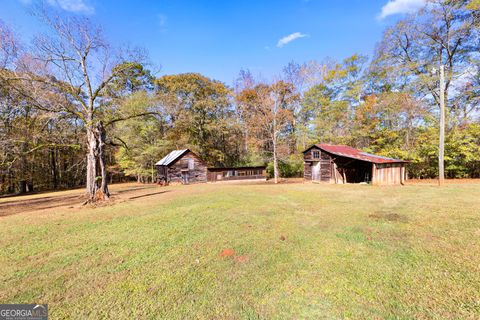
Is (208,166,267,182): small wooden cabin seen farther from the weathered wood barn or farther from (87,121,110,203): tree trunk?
(87,121,110,203): tree trunk

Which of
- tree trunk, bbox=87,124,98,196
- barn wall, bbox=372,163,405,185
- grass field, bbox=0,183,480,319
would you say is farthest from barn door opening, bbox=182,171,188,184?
barn wall, bbox=372,163,405,185

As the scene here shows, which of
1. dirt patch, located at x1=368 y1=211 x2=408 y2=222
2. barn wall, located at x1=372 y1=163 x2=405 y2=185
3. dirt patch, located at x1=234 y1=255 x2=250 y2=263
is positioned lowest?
dirt patch, located at x1=234 y1=255 x2=250 y2=263

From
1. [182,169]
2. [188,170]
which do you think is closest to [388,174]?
[188,170]

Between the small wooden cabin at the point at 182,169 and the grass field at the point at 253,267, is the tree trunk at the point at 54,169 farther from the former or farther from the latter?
the grass field at the point at 253,267

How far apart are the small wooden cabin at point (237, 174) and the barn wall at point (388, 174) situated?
15.1 meters

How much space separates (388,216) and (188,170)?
23312mm

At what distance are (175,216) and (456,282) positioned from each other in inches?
304

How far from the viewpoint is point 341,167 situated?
69.6 feet

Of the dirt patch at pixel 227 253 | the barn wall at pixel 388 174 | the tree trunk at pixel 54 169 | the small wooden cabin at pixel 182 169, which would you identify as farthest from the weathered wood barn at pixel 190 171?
the dirt patch at pixel 227 253

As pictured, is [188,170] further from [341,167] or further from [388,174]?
[388,174]

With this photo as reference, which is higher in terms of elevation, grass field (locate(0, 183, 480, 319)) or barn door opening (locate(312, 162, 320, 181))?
barn door opening (locate(312, 162, 320, 181))

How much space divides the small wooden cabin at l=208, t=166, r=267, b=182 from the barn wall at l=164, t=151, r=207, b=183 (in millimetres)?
1143

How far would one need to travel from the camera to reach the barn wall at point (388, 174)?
17.4 metres

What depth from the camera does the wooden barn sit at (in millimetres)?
18531
